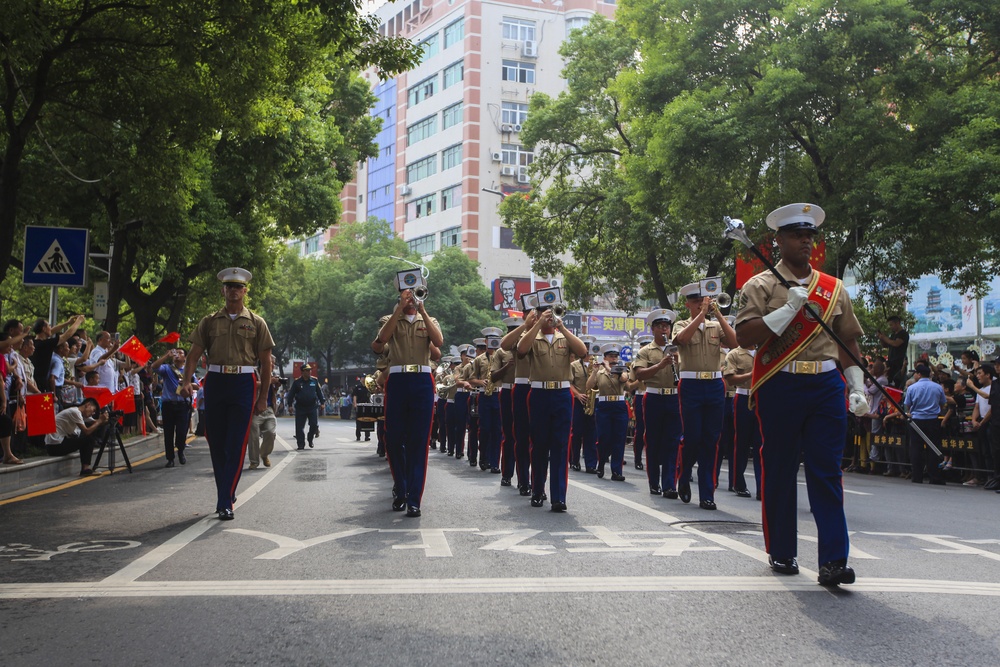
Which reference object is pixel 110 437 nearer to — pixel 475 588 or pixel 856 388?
pixel 475 588

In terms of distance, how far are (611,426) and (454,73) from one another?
6676cm

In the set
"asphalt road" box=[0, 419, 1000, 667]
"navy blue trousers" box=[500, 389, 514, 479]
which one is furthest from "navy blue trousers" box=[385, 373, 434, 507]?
"navy blue trousers" box=[500, 389, 514, 479]

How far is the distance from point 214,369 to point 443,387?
41.6 ft

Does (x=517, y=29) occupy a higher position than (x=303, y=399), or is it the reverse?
(x=517, y=29)

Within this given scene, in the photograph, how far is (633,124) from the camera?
96.7 feet

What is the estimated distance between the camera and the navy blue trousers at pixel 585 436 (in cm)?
1733

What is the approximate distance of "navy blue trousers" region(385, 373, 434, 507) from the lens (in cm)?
1004

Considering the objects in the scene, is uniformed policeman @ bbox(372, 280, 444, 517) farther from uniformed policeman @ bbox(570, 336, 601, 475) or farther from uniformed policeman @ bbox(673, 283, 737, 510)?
uniformed policeman @ bbox(570, 336, 601, 475)

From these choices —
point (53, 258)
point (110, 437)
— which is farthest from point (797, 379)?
point (110, 437)

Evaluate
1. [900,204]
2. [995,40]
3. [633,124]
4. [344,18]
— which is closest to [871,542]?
[344,18]

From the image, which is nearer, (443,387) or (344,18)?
(344,18)

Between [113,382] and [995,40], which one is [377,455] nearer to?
[113,382]

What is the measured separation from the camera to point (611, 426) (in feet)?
54.7

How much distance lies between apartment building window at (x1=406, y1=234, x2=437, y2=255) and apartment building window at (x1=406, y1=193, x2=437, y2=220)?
1689mm
